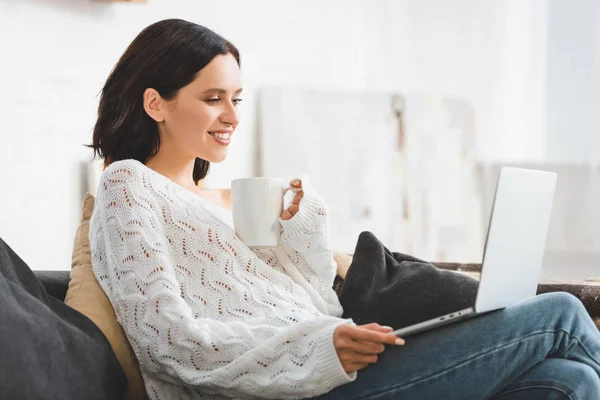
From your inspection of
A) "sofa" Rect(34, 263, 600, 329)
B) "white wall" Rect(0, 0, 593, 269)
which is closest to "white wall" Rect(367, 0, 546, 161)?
"white wall" Rect(0, 0, 593, 269)

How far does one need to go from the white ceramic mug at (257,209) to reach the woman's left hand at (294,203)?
0.11ft

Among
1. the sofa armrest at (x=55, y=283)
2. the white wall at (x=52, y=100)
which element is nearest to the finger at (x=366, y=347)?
the sofa armrest at (x=55, y=283)

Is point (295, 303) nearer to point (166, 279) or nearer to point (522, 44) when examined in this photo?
point (166, 279)

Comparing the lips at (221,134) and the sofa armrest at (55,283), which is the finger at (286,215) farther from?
the sofa armrest at (55,283)

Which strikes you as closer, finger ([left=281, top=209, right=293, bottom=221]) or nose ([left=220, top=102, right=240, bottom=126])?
finger ([left=281, top=209, right=293, bottom=221])

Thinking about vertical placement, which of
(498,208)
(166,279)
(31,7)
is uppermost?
(31,7)

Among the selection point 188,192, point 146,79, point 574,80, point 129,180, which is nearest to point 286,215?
point 188,192

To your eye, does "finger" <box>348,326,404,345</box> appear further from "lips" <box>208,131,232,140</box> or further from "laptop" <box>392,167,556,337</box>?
"lips" <box>208,131,232,140</box>

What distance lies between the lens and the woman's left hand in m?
1.62

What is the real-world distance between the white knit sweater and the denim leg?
296 millimetres

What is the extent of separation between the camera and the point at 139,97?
1744mm

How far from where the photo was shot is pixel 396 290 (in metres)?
1.63

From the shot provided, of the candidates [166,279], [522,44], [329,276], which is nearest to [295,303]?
[329,276]

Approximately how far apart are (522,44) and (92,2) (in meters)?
1.77
